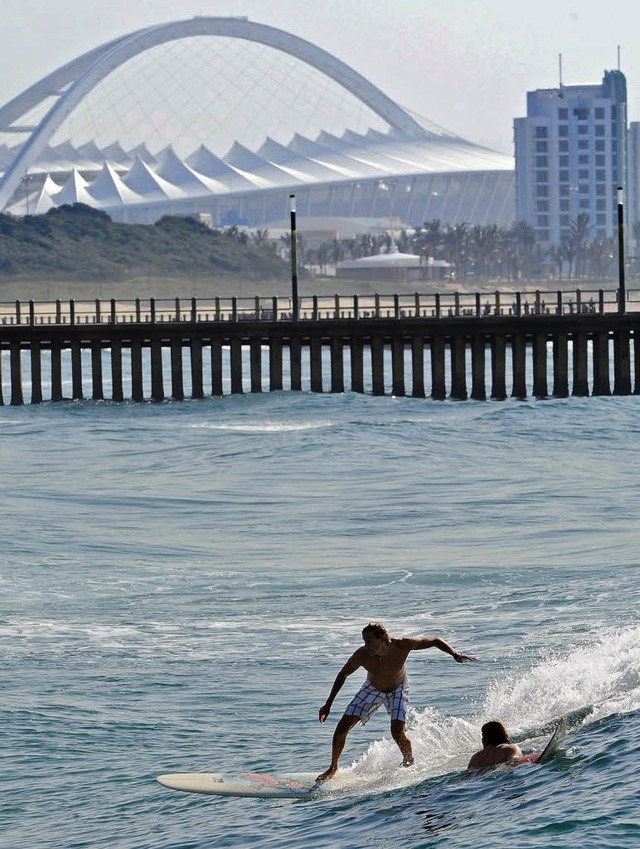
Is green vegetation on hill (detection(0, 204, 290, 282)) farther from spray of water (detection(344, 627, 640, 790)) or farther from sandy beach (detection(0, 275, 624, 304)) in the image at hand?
spray of water (detection(344, 627, 640, 790))

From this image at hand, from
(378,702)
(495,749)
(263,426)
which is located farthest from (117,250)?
(495,749)

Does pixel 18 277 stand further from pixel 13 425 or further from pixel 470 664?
pixel 470 664

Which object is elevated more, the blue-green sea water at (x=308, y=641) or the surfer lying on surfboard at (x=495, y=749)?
the surfer lying on surfboard at (x=495, y=749)

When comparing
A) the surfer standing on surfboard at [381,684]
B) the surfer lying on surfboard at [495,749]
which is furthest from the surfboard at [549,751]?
the surfer standing on surfboard at [381,684]

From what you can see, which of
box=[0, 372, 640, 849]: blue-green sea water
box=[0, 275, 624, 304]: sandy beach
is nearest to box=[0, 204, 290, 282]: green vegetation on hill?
box=[0, 275, 624, 304]: sandy beach

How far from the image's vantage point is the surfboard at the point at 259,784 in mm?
14508

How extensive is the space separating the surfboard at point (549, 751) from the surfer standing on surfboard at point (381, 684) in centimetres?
96

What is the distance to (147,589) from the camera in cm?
2333

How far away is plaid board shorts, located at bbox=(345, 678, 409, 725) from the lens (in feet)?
47.7

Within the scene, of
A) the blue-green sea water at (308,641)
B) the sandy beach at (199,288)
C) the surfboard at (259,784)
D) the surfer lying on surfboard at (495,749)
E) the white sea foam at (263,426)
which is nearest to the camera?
the blue-green sea water at (308,641)

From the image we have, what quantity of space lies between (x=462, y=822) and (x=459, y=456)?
28.8m

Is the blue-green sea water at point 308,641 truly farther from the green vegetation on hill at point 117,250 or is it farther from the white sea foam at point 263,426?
the green vegetation on hill at point 117,250

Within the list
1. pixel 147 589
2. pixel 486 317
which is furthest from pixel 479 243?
pixel 147 589

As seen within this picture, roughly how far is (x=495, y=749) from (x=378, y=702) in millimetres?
1056
